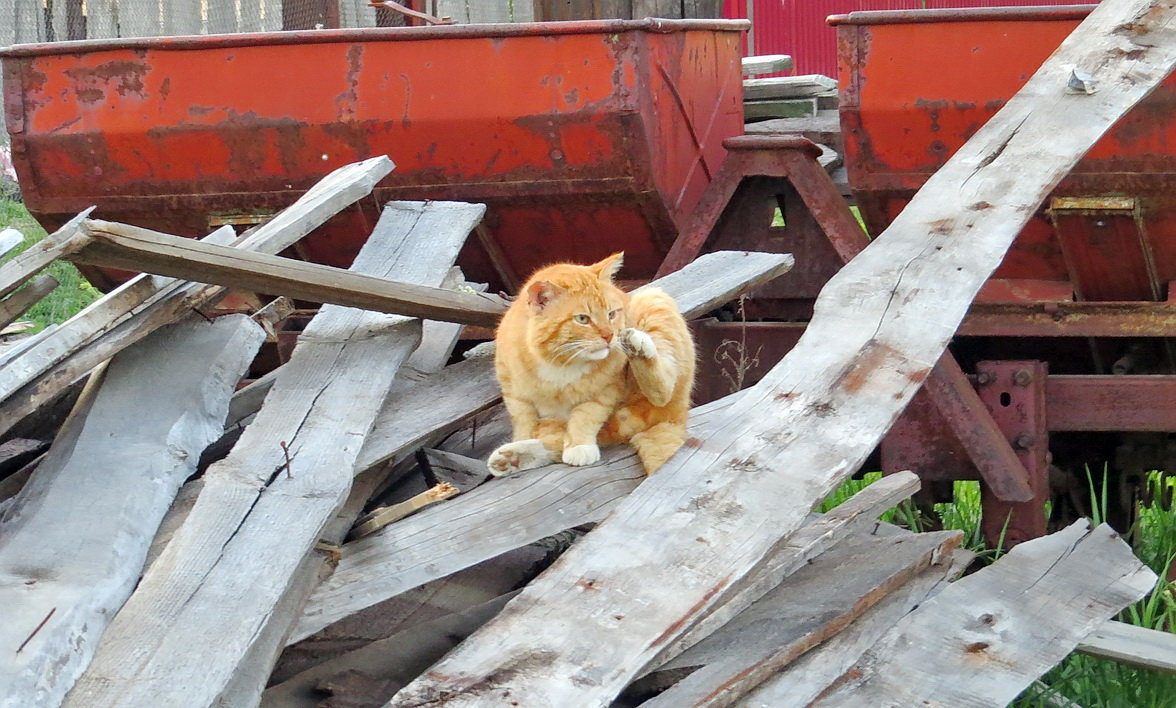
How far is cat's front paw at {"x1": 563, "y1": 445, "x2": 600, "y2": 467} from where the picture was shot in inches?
128

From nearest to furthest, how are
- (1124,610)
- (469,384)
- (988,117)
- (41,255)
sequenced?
(41,255) < (469,384) < (1124,610) < (988,117)

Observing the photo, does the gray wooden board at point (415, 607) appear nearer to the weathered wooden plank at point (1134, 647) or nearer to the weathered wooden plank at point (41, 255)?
the weathered wooden plank at point (41, 255)

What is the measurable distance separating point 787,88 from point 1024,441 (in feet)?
7.90

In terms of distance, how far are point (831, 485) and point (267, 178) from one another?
2.95m

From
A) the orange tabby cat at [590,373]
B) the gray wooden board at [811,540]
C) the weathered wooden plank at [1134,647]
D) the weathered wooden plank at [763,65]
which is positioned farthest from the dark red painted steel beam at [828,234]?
the weathered wooden plank at [763,65]

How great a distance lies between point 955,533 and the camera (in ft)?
12.0

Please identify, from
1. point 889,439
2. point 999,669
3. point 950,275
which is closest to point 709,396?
point 889,439

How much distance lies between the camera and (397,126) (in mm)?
4840

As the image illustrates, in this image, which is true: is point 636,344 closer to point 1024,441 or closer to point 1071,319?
point 1024,441

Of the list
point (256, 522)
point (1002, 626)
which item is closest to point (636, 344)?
point (256, 522)

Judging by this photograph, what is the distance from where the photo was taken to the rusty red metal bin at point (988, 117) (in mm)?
4402

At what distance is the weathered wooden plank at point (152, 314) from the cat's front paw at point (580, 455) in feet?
3.49

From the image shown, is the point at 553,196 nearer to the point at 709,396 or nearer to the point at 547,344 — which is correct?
the point at 709,396

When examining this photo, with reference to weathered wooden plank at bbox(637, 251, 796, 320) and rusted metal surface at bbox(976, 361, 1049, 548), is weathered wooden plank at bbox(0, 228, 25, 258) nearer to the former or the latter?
weathered wooden plank at bbox(637, 251, 796, 320)
